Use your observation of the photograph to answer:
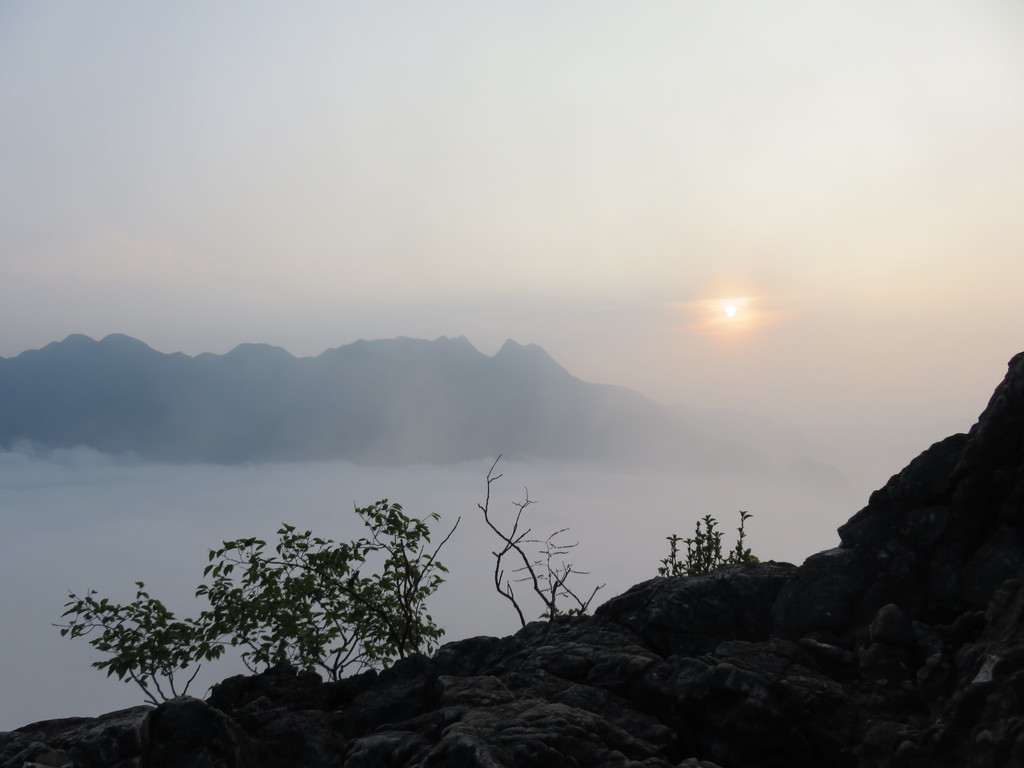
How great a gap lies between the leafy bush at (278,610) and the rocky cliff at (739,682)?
239 inches

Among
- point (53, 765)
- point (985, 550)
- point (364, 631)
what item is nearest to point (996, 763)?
point (985, 550)

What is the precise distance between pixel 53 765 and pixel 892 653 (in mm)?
11748

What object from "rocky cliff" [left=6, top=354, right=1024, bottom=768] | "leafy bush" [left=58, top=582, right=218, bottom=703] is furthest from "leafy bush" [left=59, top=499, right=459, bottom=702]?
"rocky cliff" [left=6, top=354, right=1024, bottom=768]

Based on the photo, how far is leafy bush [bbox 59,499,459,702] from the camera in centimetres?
1803

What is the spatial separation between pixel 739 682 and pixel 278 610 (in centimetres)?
1386

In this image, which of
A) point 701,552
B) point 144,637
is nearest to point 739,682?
point 701,552

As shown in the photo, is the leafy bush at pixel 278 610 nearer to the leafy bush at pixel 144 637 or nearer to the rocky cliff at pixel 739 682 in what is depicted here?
the leafy bush at pixel 144 637

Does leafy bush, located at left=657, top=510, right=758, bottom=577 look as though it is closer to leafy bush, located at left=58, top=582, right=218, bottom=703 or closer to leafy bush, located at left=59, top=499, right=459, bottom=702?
leafy bush, located at left=59, top=499, right=459, bottom=702

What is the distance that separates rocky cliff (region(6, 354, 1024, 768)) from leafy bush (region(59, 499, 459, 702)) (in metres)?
6.08

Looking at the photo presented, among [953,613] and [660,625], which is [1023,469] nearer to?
[953,613]

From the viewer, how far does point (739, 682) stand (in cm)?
941

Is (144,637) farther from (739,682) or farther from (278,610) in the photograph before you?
(739,682)

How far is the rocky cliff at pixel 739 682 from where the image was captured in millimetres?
8117

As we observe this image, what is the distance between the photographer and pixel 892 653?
9758 mm
